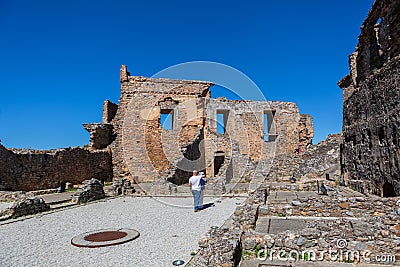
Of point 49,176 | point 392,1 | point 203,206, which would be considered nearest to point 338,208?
point 203,206

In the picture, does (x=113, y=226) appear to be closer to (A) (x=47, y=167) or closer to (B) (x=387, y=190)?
(B) (x=387, y=190)

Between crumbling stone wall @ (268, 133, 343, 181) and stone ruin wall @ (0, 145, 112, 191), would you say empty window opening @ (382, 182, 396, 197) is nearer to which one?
crumbling stone wall @ (268, 133, 343, 181)

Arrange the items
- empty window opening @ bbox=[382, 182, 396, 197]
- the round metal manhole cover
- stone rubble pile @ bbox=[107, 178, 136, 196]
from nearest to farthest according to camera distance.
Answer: the round metal manhole cover, empty window opening @ bbox=[382, 182, 396, 197], stone rubble pile @ bbox=[107, 178, 136, 196]

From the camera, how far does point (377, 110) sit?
34.7ft

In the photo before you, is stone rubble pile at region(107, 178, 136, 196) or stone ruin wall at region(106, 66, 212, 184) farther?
stone ruin wall at region(106, 66, 212, 184)

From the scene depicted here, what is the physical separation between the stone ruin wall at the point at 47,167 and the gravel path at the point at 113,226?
7.04 m

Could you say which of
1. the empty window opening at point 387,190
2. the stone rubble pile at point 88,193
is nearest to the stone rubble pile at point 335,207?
the empty window opening at point 387,190

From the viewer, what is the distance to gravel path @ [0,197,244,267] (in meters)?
5.16

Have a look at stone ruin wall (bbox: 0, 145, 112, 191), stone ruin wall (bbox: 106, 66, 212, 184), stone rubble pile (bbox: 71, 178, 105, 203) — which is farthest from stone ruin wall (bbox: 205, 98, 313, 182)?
stone rubble pile (bbox: 71, 178, 105, 203)

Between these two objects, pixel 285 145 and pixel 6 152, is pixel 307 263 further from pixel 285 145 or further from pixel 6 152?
pixel 285 145

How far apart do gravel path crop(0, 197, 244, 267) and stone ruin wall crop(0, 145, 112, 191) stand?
7.04 metres

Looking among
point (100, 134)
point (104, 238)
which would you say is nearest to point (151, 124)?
point (100, 134)

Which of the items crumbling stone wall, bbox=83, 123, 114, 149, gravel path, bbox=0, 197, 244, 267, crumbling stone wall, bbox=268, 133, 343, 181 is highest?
crumbling stone wall, bbox=83, 123, 114, 149

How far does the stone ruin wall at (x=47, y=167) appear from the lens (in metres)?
15.6
